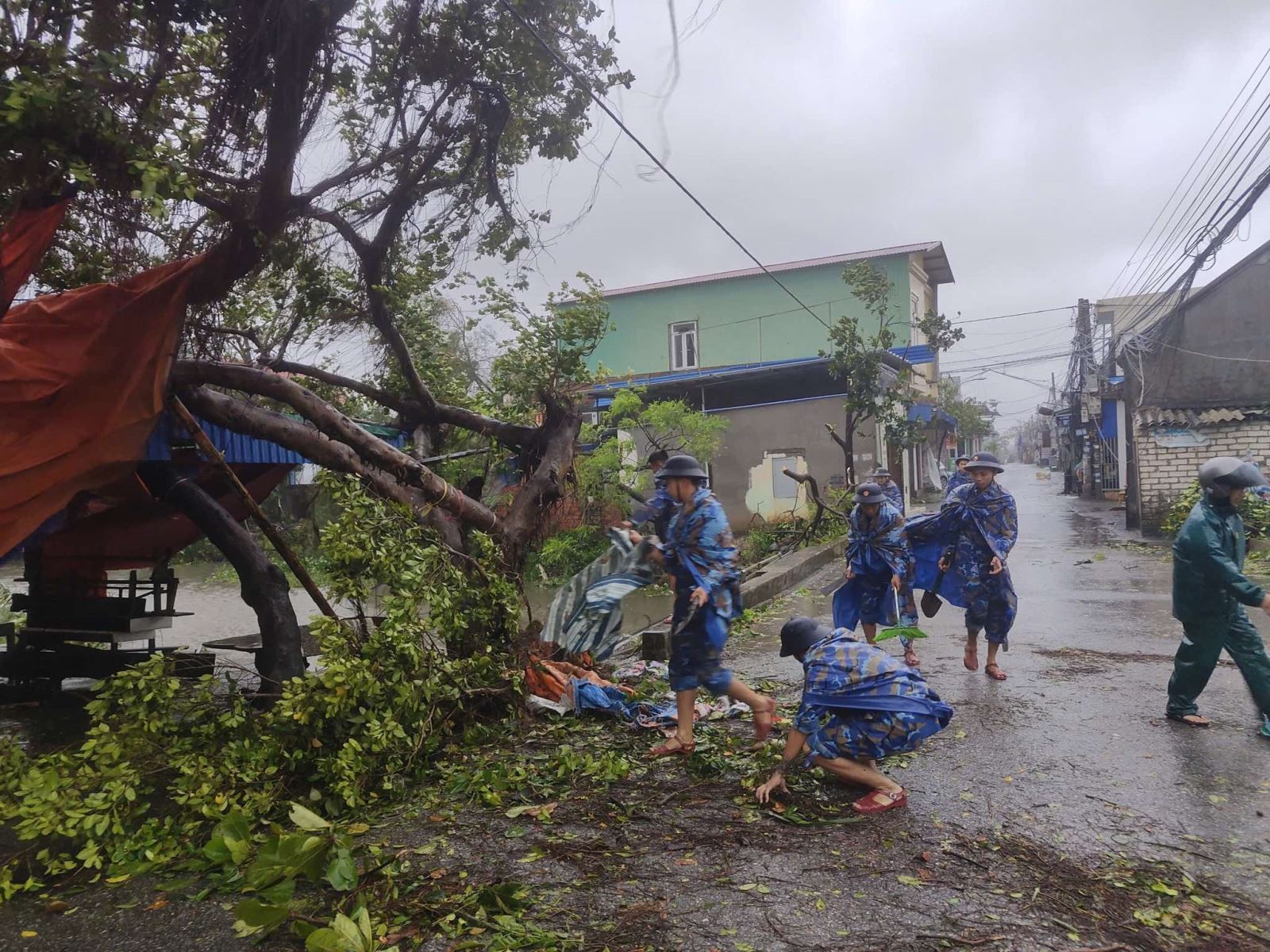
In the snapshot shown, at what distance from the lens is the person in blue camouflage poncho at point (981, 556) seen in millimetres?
6945

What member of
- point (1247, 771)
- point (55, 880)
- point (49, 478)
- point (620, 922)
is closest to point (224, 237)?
point (49, 478)

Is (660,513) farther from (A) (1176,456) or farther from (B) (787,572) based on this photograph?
(A) (1176,456)

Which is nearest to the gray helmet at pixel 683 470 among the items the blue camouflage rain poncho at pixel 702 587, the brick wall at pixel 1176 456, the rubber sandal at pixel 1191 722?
the blue camouflage rain poncho at pixel 702 587

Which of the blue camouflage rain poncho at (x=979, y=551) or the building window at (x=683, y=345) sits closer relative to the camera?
the blue camouflage rain poncho at (x=979, y=551)

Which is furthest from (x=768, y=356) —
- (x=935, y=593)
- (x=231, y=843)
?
(x=231, y=843)

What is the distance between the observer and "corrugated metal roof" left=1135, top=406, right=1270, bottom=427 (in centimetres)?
1723

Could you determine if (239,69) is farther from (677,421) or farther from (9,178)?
(677,421)

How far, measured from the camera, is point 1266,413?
17.0 m

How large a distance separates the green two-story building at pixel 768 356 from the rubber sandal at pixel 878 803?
16565 millimetres

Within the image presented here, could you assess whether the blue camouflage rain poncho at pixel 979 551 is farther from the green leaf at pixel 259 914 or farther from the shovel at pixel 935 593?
the green leaf at pixel 259 914

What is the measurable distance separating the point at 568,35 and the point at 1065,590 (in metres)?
9.37

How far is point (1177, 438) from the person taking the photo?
1791 centimetres

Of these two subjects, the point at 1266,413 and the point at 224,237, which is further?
the point at 1266,413

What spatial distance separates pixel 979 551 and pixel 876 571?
2.83ft
